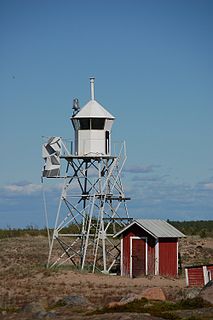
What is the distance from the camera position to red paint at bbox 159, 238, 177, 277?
47625mm

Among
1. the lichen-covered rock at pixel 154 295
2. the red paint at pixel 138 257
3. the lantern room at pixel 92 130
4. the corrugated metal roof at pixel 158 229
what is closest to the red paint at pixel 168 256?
the corrugated metal roof at pixel 158 229

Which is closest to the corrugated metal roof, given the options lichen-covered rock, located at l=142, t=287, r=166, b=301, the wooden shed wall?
the wooden shed wall

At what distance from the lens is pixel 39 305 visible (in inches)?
1249

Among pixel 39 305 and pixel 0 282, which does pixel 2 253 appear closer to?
pixel 0 282

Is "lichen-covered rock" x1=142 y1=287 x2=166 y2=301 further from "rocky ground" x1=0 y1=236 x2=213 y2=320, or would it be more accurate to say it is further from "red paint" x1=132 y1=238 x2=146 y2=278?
"red paint" x1=132 y1=238 x2=146 y2=278

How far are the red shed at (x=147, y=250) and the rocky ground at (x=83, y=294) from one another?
1850 millimetres

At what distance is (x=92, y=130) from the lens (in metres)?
50.4

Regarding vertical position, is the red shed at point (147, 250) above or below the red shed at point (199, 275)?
above

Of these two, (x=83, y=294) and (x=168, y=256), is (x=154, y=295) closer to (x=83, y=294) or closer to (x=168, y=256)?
(x=83, y=294)

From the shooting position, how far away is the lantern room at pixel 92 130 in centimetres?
5012

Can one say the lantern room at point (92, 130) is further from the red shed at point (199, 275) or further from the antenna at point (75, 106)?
the red shed at point (199, 275)

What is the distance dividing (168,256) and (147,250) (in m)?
1.25

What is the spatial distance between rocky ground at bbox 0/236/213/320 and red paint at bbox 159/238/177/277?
79.0 inches

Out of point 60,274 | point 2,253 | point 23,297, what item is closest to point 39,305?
point 23,297
